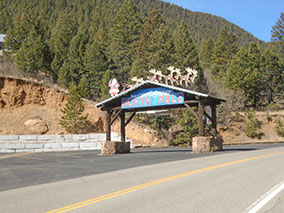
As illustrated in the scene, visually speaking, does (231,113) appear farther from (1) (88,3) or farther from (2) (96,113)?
(1) (88,3)

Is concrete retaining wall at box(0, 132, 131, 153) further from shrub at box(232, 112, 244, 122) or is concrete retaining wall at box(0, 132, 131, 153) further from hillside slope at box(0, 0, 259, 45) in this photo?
hillside slope at box(0, 0, 259, 45)

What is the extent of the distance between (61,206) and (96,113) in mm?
33101

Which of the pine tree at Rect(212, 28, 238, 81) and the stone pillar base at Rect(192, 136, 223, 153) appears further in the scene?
the pine tree at Rect(212, 28, 238, 81)

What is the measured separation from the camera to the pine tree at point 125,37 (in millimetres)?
52547

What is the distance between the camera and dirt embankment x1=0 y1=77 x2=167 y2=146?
120ft

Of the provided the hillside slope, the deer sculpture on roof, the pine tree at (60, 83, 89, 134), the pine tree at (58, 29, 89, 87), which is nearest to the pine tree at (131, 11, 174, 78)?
the pine tree at (58, 29, 89, 87)

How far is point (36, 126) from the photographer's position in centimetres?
3600

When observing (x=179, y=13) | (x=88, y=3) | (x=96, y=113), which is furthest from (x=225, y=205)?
(x=179, y=13)

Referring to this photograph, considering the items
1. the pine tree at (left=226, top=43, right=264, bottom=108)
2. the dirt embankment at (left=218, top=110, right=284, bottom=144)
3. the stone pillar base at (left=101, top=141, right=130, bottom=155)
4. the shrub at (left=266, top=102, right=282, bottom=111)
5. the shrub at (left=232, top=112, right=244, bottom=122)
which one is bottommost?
the stone pillar base at (left=101, top=141, right=130, bottom=155)

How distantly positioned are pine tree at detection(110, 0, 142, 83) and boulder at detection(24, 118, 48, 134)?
702 inches

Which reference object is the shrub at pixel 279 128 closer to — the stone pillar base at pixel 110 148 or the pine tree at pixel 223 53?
the pine tree at pixel 223 53

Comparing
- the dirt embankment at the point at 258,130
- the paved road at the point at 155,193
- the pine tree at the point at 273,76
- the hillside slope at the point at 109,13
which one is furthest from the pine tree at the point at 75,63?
the hillside slope at the point at 109,13

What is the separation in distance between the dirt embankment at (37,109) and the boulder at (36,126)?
260 millimetres

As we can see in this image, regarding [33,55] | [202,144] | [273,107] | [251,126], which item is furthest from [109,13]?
[202,144]
